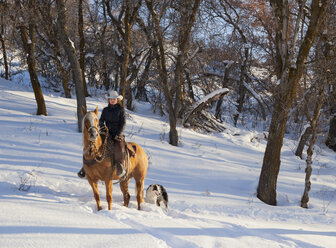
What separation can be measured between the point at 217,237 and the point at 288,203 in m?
4.76

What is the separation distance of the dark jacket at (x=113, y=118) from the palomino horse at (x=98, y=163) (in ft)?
1.64

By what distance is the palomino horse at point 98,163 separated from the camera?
4.63m

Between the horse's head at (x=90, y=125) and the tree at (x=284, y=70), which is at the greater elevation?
the tree at (x=284, y=70)

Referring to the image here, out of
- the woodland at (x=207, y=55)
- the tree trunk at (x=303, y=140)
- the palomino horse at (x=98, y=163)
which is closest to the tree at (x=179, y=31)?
the woodland at (x=207, y=55)

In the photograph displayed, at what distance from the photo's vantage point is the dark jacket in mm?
5550

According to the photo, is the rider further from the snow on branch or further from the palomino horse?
the snow on branch

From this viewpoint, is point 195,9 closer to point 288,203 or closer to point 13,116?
point 288,203

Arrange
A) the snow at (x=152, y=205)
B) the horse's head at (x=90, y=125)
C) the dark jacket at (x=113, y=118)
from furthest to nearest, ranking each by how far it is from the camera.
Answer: the dark jacket at (x=113, y=118) → the horse's head at (x=90, y=125) → the snow at (x=152, y=205)

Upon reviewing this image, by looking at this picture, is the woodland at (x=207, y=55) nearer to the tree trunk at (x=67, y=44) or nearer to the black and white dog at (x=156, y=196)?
the tree trunk at (x=67, y=44)

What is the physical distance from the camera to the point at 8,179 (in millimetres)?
6188

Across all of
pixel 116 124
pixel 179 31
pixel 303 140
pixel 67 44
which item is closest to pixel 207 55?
pixel 179 31

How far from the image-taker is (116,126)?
562cm

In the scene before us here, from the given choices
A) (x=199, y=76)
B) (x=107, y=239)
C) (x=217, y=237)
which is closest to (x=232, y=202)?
(x=217, y=237)

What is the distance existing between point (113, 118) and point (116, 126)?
0.18 meters
